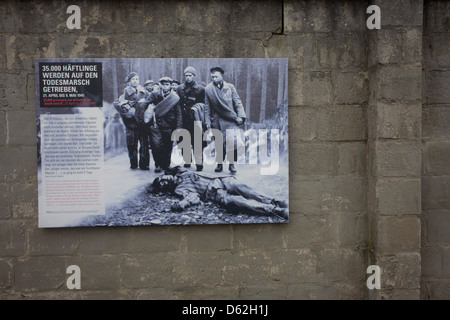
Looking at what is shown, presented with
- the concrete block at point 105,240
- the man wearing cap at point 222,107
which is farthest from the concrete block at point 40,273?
the man wearing cap at point 222,107

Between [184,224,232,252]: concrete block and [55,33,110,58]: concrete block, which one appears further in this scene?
[184,224,232,252]: concrete block

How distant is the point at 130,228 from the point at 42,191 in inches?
31.3

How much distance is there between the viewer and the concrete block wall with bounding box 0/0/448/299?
3260 mm

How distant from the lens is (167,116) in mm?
3330

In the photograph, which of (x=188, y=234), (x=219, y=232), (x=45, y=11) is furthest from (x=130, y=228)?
(x=45, y=11)

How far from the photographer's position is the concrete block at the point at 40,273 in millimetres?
3336

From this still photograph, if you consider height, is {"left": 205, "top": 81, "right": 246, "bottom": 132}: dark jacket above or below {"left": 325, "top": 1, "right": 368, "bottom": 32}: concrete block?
below

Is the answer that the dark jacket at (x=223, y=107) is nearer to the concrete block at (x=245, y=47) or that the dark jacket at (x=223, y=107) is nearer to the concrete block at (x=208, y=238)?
the concrete block at (x=245, y=47)

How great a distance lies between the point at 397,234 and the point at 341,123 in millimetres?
1055

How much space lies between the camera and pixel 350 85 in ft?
11.3

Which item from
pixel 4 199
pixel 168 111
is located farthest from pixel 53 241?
pixel 168 111

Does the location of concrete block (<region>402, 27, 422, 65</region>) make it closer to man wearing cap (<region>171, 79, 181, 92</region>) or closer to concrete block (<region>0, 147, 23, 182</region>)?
man wearing cap (<region>171, 79, 181, 92</region>)

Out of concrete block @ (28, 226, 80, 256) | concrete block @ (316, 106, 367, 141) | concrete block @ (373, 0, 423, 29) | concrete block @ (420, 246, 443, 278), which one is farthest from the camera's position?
concrete block @ (420, 246, 443, 278)

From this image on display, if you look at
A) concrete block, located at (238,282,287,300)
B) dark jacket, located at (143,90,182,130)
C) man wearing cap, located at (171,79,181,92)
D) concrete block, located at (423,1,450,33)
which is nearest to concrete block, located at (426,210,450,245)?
concrete block, located at (238,282,287,300)
